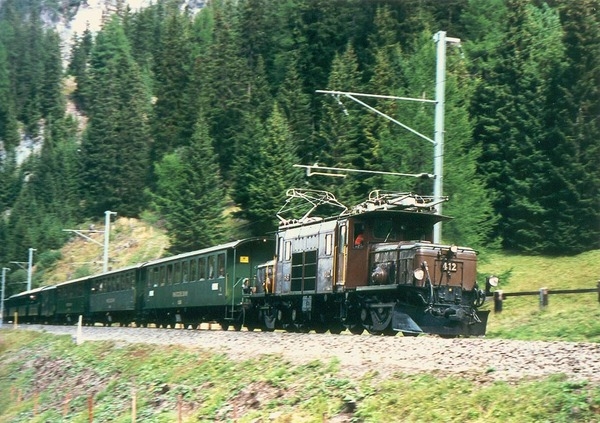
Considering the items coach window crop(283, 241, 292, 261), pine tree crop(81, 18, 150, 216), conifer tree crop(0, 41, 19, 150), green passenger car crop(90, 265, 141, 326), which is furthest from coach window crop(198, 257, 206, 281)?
conifer tree crop(0, 41, 19, 150)

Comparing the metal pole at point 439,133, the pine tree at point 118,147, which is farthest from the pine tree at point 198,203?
the metal pole at point 439,133

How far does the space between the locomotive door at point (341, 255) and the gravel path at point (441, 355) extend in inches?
86.7

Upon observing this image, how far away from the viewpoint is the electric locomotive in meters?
21.4

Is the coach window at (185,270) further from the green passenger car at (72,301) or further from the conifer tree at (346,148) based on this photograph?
the conifer tree at (346,148)

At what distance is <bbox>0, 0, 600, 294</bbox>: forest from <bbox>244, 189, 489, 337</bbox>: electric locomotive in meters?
4.03

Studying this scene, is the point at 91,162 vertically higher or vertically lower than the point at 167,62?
lower

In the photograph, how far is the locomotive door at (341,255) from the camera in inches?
937

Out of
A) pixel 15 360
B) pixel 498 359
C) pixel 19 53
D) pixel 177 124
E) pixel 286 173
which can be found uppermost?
pixel 19 53

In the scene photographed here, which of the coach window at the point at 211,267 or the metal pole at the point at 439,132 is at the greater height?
the metal pole at the point at 439,132

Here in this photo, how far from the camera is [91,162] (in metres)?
119

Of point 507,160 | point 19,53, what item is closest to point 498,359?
point 507,160

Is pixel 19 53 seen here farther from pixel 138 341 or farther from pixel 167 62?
pixel 138 341

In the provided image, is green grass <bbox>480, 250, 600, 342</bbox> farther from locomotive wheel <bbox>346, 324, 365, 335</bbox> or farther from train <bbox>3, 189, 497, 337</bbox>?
locomotive wheel <bbox>346, 324, 365, 335</bbox>

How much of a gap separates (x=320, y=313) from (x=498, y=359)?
40.3 feet
